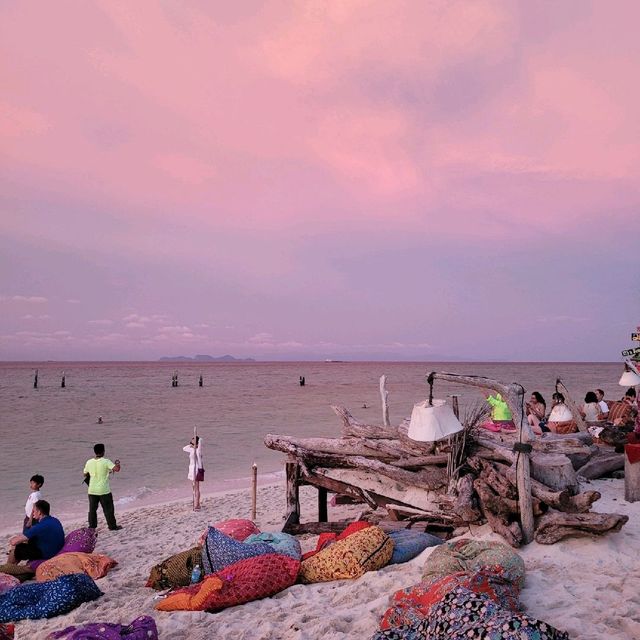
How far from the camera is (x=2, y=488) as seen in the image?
16.7m

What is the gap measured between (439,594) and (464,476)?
3.54m

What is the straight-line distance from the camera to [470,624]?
374cm

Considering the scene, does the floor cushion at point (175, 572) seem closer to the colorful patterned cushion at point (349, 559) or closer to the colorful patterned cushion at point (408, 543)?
the colorful patterned cushion at point (349, 559)

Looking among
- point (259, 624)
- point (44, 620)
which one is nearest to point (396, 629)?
point (259, 624)

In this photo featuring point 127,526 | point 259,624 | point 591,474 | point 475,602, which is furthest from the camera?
point 127,526

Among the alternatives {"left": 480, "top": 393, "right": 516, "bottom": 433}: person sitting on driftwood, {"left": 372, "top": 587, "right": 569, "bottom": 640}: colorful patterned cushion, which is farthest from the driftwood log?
{"left": 480, "top": 393, "right": 516, "bottom": 433}: person sitting on driftwood

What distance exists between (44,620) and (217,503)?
7.60 meters

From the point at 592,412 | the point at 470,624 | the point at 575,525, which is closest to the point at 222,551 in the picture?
the point at 470,624

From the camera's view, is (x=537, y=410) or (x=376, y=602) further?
(x=537, y=410)

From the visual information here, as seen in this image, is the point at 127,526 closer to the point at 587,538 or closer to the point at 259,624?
the point at 259,624

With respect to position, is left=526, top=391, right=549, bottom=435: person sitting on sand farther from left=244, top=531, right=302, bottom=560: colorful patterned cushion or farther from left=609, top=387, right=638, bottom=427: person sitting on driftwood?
left=244, top=531, right=302, bottom=560: colorful patterned cushion

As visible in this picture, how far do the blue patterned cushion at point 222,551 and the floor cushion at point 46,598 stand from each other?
1.41 meters

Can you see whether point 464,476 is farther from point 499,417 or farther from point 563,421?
point 563,421

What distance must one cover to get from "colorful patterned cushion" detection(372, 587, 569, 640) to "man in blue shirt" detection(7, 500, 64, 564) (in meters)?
6.16
